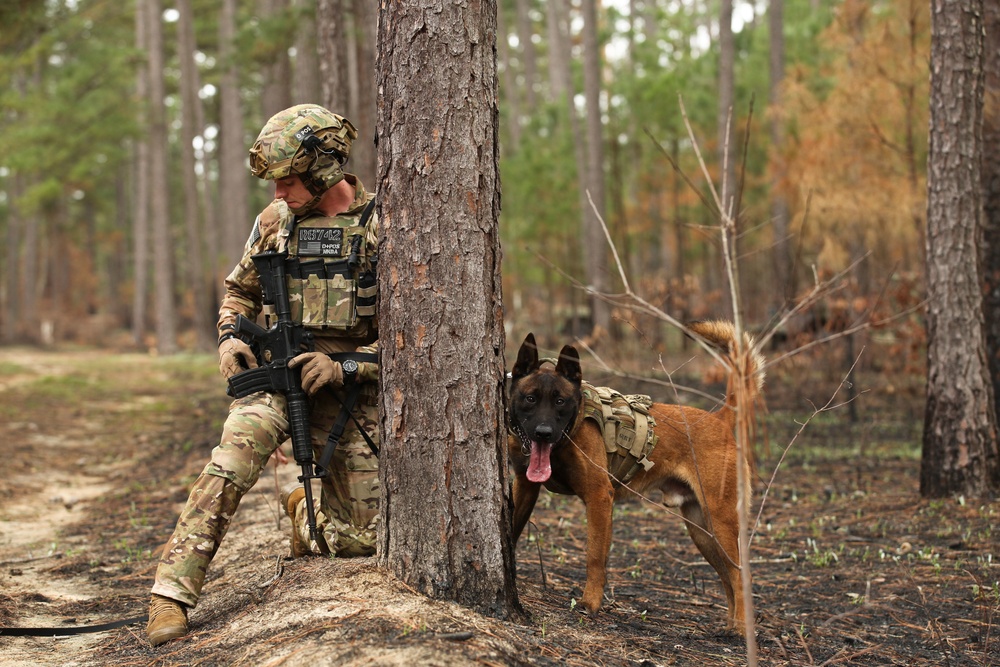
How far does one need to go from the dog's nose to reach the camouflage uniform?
2.83 ft

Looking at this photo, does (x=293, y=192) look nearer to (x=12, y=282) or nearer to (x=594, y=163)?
(x=594, y=163)

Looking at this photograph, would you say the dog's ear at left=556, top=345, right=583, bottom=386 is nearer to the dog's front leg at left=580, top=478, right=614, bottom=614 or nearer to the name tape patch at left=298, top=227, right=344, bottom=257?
the dog's front leg at left=580, top=478, right=614, bottom=614

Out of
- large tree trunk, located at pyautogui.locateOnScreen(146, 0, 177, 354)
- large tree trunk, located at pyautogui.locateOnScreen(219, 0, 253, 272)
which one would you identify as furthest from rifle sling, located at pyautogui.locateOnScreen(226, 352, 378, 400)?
large tree trunk, located at pyautogui.locateOnScreen(146, 0, 177, 354)

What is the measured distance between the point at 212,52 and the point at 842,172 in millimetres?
28002

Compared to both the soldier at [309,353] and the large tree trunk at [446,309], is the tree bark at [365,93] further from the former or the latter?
the large tree trunk at [446,309]

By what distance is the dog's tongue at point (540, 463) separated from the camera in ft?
14.1

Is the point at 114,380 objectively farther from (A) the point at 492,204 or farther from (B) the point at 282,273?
(A) the point at 492,204

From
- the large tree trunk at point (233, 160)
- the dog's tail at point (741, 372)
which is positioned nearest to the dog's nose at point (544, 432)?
the dog's tail at point (741, 372)

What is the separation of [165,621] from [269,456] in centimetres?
83

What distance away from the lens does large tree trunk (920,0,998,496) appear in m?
7.23

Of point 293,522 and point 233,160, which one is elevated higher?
point 233,160

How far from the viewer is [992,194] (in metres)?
8.32

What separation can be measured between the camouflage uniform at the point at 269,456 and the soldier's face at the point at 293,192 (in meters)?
0.10

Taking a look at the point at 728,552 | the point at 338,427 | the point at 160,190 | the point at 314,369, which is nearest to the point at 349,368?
the point at 314,369
